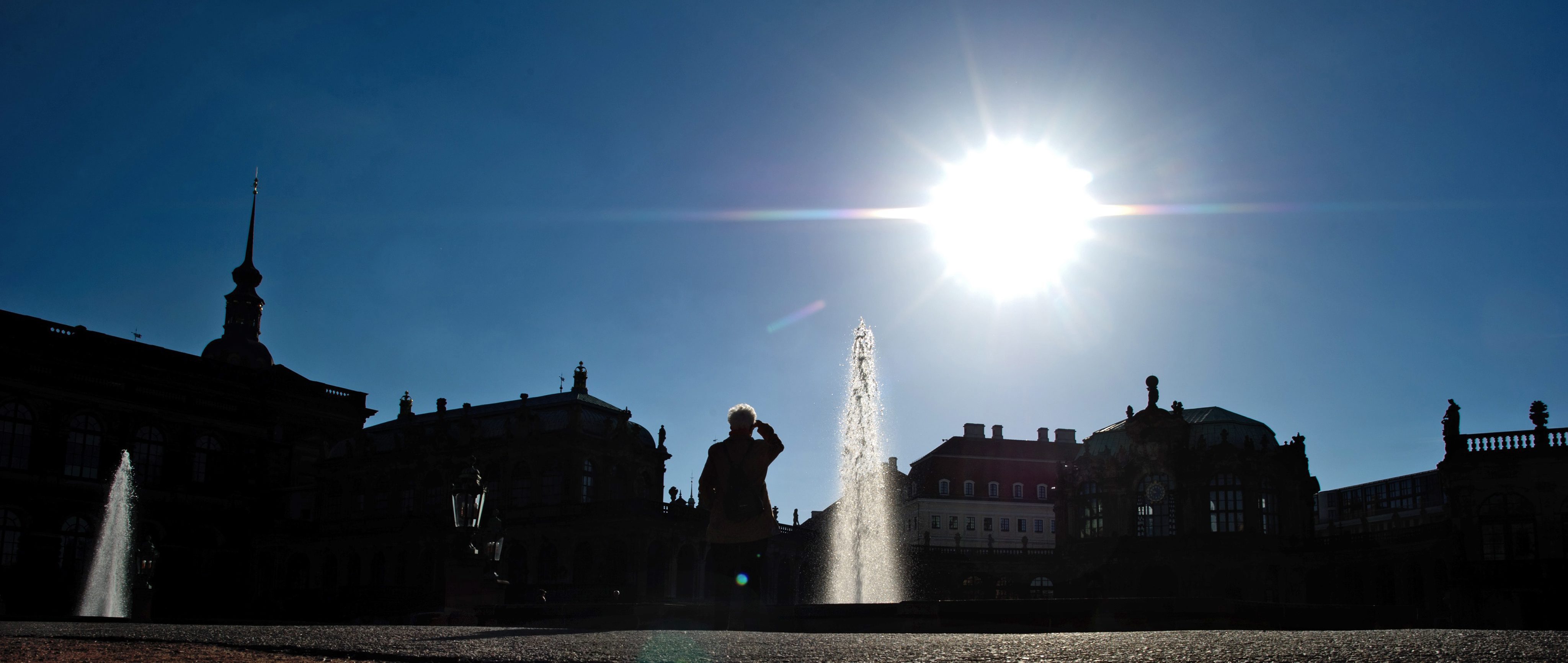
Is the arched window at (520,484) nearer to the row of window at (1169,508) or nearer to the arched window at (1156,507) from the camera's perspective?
the row of window at (1169,508)

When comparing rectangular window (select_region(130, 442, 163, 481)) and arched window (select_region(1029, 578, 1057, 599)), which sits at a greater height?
rectangular window (select_region(130, 442, 163, 481))

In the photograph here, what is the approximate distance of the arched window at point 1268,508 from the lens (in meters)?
57.2

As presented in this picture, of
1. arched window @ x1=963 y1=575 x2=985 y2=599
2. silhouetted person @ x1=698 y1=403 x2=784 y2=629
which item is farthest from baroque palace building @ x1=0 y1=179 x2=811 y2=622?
silhouetted person @ x1=698 y1=403 x2=784 y2=629

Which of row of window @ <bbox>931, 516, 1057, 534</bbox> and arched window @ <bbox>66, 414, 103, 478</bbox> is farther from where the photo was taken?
row of window @ <bbox>931, 516, 1057, 534</bbox>

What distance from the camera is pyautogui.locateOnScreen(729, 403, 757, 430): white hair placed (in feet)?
36.1

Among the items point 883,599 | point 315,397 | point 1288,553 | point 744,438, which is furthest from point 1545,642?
point 315,397

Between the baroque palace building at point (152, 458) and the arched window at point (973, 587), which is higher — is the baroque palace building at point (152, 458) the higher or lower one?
the higher one

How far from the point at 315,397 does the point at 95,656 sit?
6217 cm

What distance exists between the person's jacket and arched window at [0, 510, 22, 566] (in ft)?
166

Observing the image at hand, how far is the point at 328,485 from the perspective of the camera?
69.3 m

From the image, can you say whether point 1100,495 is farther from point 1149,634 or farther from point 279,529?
point 1149,634

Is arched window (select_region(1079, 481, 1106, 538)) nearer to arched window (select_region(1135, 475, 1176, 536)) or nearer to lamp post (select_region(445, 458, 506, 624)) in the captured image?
arched window (select_region(1135, 475, 1176, 536))

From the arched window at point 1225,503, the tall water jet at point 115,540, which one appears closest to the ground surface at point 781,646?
the tall water jet at point 115,540

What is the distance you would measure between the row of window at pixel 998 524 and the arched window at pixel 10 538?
190ft
